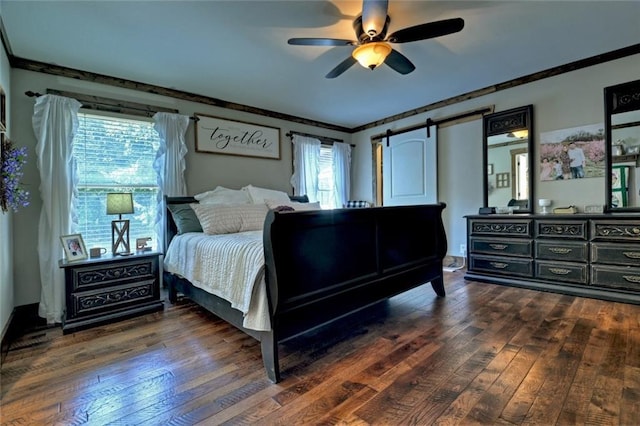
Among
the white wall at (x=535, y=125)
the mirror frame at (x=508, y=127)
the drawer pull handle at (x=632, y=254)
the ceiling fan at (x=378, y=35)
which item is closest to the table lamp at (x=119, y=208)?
the ceiling fan at (x=378, y=35)

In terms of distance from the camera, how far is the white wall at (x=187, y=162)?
2779 mm

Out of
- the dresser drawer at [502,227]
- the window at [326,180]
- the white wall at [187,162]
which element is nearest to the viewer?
the white wall at [187,162]

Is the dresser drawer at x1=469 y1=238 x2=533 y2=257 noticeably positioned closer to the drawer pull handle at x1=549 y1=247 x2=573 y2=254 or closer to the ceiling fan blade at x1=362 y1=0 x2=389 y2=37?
the drawer pull handle at x1=549 y1=247 x2=573 y2=254

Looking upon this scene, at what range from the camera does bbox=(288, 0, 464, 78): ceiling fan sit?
6.48 ft

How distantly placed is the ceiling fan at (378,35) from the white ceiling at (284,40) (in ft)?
0.89

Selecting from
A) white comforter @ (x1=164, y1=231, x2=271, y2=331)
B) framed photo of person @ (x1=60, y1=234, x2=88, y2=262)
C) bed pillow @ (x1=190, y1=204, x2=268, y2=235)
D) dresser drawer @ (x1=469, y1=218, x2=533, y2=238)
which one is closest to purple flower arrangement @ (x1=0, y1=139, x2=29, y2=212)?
framed photo of person @ (x1=60, y1=234, x2=88, y2=262)

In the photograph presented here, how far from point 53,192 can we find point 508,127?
203 inches

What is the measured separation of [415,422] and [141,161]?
366 centimetres

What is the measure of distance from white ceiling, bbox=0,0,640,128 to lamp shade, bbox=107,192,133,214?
1.35m

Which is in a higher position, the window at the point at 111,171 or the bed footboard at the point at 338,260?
the window at the point at 111,171

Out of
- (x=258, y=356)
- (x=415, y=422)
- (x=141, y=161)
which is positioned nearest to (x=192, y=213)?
(x=141, y=161)

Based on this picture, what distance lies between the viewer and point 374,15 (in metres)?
2.00

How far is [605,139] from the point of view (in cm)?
321

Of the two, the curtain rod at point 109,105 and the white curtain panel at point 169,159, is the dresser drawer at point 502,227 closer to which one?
the white curtain panel at point 169,159
